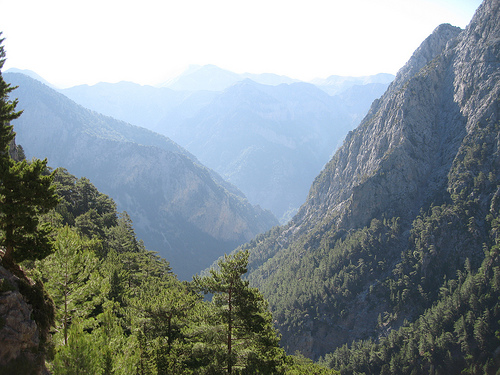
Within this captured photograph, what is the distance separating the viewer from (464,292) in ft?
371

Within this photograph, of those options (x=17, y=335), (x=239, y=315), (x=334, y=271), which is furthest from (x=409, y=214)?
(x=17, y=335)

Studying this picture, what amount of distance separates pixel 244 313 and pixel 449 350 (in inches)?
4436

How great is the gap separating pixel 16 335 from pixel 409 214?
167 m

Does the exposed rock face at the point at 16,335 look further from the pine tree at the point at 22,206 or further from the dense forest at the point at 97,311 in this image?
the pine tree at the point at 22,206

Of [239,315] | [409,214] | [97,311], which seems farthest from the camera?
[409,214]

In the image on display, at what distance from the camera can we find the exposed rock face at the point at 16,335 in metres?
15.5

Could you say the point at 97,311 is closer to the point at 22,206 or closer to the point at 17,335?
the point at 17,335

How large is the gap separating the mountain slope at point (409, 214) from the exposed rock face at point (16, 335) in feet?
435

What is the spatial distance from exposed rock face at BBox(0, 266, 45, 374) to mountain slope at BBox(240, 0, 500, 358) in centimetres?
13258

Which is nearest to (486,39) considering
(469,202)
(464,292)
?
(469,202)

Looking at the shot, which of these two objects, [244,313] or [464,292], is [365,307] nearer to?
[464,292]

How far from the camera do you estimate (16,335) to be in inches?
628

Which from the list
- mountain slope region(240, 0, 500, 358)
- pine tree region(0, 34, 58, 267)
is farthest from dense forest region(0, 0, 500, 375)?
mountain slope region(240, 0, 500, 358)

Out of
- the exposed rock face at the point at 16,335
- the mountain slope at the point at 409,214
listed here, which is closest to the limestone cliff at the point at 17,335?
the exposed rock face at the point at 16,335
